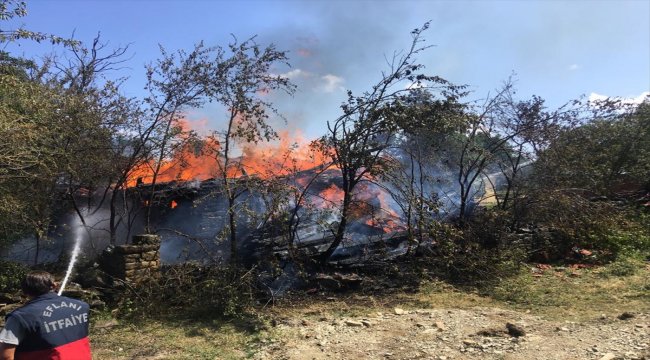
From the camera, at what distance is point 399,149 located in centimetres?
991

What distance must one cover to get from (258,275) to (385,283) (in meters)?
2.27

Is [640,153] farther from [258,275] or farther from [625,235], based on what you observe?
[258,275]

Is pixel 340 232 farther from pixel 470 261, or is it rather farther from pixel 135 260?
pixel 135 260

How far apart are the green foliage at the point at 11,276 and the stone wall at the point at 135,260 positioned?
1.50m

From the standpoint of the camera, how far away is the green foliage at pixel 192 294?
23.3 ft

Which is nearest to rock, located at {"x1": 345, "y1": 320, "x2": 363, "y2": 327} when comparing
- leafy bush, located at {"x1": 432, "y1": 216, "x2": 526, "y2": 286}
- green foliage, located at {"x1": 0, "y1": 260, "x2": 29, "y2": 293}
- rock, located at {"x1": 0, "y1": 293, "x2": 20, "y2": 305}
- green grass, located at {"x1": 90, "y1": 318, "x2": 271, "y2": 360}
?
green grass, located at {"x1": 90, "y1": 318, "x2": 271, "y2": 360}

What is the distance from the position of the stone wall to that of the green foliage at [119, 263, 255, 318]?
0.22 meters

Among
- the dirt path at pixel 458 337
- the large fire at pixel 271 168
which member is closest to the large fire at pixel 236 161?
the large fire at pixel 271 168

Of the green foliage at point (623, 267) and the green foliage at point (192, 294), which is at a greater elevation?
the green foliage at point (623, 267)

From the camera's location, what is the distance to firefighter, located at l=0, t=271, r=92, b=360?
2848 mm

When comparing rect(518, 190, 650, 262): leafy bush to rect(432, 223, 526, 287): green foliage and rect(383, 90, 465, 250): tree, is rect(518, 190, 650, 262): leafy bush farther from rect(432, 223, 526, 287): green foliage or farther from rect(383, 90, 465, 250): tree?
rect(383, 90, 465, 250): tree

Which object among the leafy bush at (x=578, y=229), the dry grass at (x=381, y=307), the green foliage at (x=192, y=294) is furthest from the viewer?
the leafy bush at (x=578, y=229)

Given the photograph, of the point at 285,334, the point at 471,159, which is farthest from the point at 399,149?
the point at 285,334

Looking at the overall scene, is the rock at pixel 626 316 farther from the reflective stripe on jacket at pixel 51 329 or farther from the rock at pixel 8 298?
the rock at pixel 8 298
